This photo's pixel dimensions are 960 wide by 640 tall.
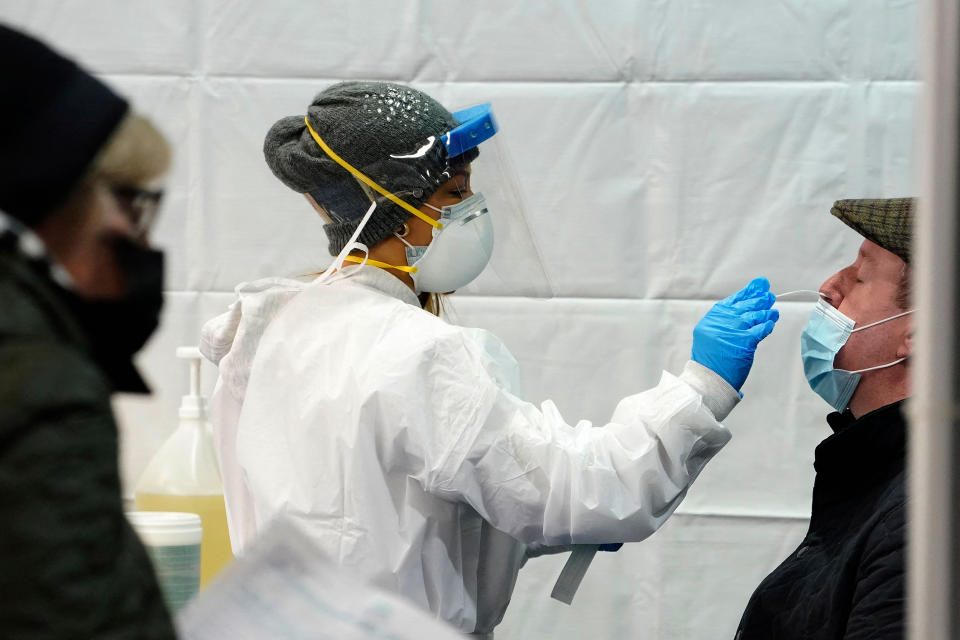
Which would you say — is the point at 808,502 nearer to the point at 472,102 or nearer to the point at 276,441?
the point at 472,102

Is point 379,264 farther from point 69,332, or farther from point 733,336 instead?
point 69,332

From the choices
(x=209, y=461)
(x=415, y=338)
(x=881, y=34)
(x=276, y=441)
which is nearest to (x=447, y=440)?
(x=415, y=338)

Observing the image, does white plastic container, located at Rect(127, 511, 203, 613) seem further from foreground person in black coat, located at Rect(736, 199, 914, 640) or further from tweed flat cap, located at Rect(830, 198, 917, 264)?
tweed flat cap, located at Rect(830, 198, 917, 264)

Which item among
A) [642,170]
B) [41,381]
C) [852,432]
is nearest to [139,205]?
[41,381]

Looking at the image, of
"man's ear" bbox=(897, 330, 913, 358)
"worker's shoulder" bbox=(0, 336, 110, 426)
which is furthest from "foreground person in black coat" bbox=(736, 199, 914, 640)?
"worker's shoulder" bbox=(0, 336, 110, 426)

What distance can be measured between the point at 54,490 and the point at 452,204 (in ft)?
3.48

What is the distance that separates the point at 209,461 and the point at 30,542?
1389 mm

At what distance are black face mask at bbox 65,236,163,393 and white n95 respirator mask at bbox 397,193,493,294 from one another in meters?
0.88

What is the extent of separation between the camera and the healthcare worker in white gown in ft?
4.55

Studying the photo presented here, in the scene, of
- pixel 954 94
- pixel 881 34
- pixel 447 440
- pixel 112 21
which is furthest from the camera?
pixel 112 21

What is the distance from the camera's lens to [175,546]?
145 cm

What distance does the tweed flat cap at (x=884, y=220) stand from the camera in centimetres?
160

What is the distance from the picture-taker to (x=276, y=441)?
1.46 metres

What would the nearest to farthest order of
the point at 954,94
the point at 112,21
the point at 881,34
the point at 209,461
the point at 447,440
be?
1. the point at 954,94
2. the point at 447,440
3. the point at 209,461
4. the point at 881,34
5. the point at 112,21
